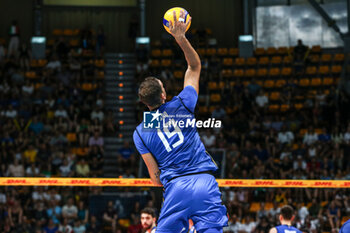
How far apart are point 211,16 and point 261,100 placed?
860 centimetres

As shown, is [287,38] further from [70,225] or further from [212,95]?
[70,225]

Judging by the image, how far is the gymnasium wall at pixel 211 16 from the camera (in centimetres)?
2653

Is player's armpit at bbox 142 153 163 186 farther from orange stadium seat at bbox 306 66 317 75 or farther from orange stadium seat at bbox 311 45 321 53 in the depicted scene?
orange stadium seat at bbox 311 45 321 53

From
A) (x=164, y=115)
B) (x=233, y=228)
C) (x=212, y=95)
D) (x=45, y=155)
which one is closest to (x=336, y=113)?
(x=212, y=95)

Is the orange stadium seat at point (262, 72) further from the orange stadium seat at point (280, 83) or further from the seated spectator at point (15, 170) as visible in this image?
the seated spectator at point (15, 170)

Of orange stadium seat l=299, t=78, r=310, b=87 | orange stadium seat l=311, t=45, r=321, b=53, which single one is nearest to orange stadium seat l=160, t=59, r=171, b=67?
orange stadium seat l=299, t=78, r=310, b=87

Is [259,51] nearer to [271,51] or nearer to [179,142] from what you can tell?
[271,51]

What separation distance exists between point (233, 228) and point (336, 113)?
6988 mm

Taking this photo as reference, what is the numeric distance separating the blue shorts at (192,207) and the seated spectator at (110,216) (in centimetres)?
940

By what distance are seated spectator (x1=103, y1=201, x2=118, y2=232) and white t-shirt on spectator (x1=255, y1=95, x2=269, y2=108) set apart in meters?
7.66

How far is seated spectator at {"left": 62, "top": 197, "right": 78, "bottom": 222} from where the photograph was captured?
1422 centimetres

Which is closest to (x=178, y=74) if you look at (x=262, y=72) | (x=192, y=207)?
(x=262, y=72)

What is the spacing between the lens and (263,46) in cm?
2556

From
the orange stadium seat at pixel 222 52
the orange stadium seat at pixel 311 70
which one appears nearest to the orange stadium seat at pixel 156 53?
the orange stadium seat at pixel 222 52
